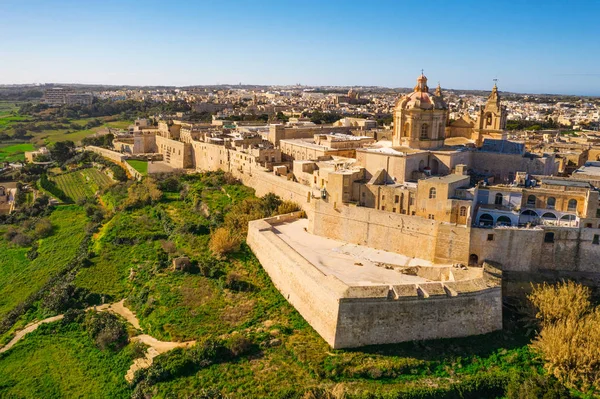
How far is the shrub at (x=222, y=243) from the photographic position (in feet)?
67.9

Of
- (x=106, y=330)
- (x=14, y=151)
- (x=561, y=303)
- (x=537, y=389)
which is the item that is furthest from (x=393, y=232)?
(x=14, y=151)

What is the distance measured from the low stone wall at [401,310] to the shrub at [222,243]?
5862 mm

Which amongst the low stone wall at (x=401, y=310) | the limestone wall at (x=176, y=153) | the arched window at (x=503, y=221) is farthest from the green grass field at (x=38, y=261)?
the arched window at (x=503, y=221)

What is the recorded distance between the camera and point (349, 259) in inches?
722

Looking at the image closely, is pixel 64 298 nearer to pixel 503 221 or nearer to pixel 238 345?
pixel 238 345

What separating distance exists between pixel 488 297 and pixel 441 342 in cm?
195

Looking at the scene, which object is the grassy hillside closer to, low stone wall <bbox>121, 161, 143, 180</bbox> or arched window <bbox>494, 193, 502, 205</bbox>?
Answer: arched window <bbox>494, 193, 502, 205</bbox>

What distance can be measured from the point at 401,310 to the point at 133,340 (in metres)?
8.31

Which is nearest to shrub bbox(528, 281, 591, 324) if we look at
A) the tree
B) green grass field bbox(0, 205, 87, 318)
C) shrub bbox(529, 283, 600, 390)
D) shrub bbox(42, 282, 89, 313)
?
shrub bbox(529, 283, 600, 390)

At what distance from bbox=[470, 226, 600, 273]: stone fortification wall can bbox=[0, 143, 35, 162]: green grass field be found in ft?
145

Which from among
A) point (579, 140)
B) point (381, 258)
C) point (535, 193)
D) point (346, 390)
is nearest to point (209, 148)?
point (381, 258)

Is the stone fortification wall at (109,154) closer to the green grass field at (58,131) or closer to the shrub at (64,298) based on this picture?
the green grass field at (58,131)

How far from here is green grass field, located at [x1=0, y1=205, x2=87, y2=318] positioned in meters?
21.1

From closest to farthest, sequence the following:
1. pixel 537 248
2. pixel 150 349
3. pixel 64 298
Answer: pixel 150 349 → pixel 537 248 → pixel 64 298
